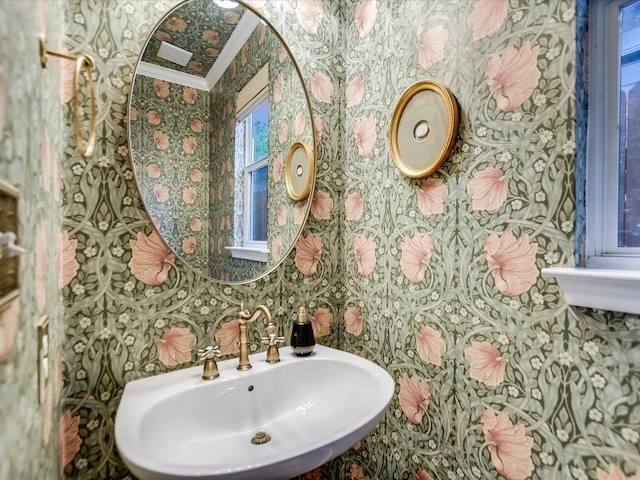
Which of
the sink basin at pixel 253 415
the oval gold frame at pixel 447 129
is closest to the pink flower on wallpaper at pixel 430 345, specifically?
the sink basin at pixel 253 415

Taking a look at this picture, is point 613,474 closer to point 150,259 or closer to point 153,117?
point 150,259

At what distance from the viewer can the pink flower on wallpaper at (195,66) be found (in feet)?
3.44

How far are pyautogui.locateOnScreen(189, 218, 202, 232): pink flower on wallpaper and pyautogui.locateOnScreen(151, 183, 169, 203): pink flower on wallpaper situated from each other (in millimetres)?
100

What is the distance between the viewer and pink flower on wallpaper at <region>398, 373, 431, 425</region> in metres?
1.04

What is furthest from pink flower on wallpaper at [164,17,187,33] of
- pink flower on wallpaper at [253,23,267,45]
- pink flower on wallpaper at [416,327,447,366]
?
pink flower on wallpaper at [416,327,447,366]

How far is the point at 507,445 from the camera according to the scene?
83 cm

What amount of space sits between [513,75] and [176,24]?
94 centimetres

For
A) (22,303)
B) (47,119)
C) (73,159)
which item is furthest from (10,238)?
(73,159)

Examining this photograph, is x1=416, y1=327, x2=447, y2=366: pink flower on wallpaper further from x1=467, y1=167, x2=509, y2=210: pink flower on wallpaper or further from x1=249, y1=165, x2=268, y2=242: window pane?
x1=249, y1=165, x2=268, y2=242: window pane

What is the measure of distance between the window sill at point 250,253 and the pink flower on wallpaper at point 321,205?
0.26 metres

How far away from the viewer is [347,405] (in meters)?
1.00

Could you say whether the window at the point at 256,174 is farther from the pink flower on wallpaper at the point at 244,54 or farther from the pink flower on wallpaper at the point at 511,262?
the pink flower on wallpaper at the point at 511,262

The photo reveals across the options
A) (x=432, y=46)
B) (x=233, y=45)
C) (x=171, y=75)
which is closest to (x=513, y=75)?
(x=432, y=46)

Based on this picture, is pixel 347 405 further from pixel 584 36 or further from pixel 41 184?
pixel 584 36
